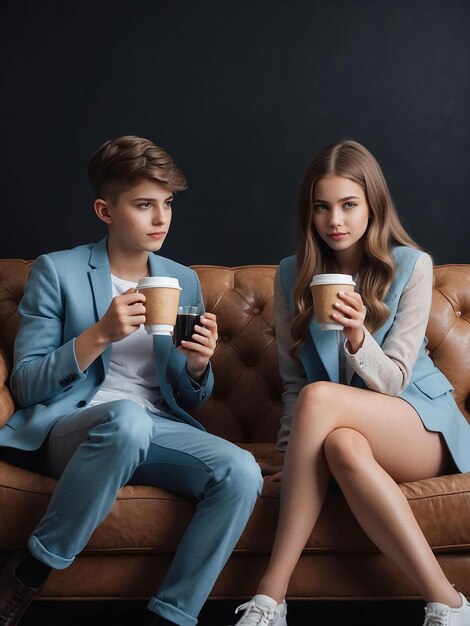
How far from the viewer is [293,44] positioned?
3.53m

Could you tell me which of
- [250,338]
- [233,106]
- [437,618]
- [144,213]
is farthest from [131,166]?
[437,618]

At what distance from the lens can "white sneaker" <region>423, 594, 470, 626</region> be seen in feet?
6.18

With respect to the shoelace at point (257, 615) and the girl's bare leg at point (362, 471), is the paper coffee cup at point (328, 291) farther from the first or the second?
the shoelace at point (257, 615)

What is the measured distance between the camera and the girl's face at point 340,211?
2393 millimetres

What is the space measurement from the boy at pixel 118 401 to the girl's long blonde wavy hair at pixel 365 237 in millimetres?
383

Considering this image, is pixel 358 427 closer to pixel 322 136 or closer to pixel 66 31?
pixel 322 136

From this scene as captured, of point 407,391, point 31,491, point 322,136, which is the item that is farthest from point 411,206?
point 31,491

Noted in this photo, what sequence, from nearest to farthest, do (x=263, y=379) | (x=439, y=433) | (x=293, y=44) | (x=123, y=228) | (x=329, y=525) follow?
(x=329, y=525) < (x=439, y=433) < (x=123, y=228) < (x=263, y=379) < (x=293, y=44)

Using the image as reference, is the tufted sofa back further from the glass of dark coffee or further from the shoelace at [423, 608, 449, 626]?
the shoelace at [423, 608, 449, 626]

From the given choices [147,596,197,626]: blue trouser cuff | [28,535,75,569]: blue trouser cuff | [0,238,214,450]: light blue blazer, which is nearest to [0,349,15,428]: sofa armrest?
[0,238,214,450]: light blue blazer

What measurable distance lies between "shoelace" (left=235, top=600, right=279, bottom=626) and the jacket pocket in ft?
2.69

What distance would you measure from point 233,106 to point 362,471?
2.10 meters

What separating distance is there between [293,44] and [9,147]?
1.40 metres

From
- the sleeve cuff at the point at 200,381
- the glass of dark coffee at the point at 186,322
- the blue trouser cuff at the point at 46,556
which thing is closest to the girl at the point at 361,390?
the sleeve cuff at the point at 200,381
